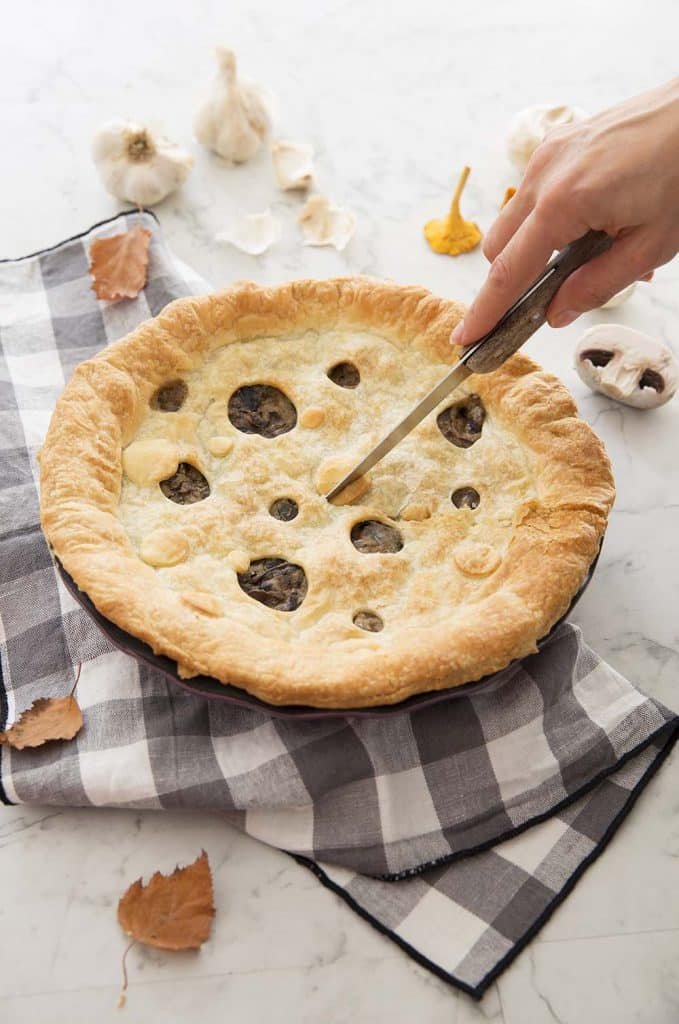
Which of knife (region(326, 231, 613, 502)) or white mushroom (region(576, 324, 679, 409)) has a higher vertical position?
knife (region(326, 231, 613, 502))

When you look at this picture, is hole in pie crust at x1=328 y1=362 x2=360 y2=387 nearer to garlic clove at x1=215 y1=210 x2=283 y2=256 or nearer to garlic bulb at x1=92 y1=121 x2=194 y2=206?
garlic clove at x1=215 y1=210 x2=283 y2=256

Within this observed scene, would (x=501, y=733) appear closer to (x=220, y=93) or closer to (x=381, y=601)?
(x=381, y=601)

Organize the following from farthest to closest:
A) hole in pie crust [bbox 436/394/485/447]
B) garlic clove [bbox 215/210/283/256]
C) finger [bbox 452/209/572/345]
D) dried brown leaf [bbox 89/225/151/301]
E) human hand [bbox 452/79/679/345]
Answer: garlic clove [bbox 215/210/283/256]
dried brown leaf [bbox 89/225/151/301]
hole in pie crust [bbox 436/394/485/447]
finger [bbox 452/209/572/345]
human hand [bbox 452/79/679/345]

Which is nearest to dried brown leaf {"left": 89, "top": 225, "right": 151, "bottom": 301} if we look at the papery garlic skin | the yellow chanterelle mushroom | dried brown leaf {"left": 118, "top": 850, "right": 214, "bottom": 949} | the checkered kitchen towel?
the yellow chanterelle mushroom

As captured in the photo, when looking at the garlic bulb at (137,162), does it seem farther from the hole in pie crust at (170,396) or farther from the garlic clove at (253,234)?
the hole in pie crust at (170,396)

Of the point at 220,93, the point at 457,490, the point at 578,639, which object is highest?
the point at 220,93

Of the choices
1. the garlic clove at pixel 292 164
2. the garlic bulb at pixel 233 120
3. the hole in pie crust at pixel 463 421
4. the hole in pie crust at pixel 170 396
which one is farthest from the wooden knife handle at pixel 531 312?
the garlic bulb at pixel 233 120

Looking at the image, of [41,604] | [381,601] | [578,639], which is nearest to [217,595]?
[381,601]
